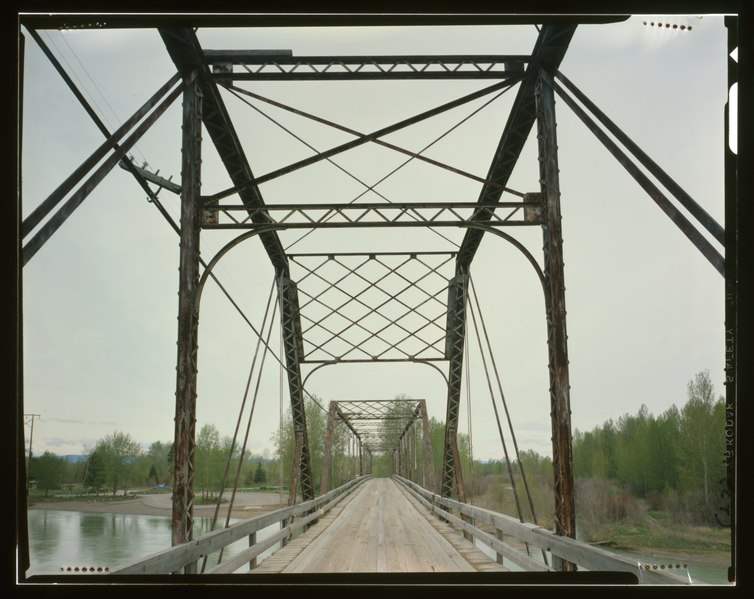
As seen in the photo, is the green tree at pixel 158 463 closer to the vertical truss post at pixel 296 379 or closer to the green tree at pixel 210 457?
the green tree at pixel 210 457

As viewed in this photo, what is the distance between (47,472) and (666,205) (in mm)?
5373

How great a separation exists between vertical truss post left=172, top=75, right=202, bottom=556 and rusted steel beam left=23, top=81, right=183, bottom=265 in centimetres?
55

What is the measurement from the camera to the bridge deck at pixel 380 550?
9.38 m

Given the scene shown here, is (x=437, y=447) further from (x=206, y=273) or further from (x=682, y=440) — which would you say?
(x=206, y=273)

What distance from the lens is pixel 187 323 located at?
859 cm

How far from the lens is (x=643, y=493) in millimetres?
55719

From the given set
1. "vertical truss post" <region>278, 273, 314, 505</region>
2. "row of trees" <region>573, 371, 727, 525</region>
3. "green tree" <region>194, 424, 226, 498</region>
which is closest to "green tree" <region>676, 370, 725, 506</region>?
"row of trees" <region>573, 371, 727, 525</region>

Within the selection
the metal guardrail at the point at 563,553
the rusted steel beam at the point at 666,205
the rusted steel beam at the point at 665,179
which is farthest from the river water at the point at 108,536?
the rusted steel beam at the point at 665,179

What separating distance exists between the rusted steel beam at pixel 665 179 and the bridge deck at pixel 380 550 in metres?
4.37

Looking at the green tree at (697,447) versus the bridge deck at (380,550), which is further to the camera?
the green tree at (697,447)

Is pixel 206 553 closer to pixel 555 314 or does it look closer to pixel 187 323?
pixel 187 323

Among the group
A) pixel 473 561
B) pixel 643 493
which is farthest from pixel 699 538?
pixel 473 561

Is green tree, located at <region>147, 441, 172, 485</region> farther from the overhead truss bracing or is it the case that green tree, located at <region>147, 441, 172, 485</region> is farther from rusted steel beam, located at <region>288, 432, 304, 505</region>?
the overhead truss bracing

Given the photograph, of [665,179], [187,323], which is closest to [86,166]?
[187,323]
